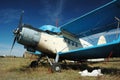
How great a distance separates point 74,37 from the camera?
38.9ft

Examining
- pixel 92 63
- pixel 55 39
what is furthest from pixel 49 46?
pixel 92 63

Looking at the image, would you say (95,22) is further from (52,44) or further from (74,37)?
(52,44)

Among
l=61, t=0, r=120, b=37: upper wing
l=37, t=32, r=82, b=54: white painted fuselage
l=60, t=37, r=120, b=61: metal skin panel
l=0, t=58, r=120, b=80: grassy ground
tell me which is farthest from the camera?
l=37, t=32, r=82, b=54: white painted fuselage

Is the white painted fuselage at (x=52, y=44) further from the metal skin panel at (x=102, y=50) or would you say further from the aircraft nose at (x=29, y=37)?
the metal skin panel at (x=102, y=50)

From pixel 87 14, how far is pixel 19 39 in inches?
142

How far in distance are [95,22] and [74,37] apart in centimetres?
209

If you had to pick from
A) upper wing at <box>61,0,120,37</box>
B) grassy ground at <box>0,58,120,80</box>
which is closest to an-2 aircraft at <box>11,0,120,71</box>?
upper wing at <box>61,0,120,37</box>

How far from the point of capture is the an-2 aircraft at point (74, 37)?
8.48 metres

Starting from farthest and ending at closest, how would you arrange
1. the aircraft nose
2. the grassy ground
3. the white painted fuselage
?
the white painted fuselage < the aircraft nose < the grassy ground

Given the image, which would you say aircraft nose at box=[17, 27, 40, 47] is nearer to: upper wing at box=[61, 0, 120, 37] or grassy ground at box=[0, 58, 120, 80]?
grassy ground at box=[0, 58, 120, 80]

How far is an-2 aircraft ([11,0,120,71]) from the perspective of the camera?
8.48 metres

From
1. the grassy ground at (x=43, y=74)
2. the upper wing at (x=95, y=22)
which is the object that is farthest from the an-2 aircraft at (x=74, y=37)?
the grassy ground at (x=43, y=74)

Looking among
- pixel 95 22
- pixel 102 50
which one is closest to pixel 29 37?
pixel 102 50

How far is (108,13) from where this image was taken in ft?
29.2
